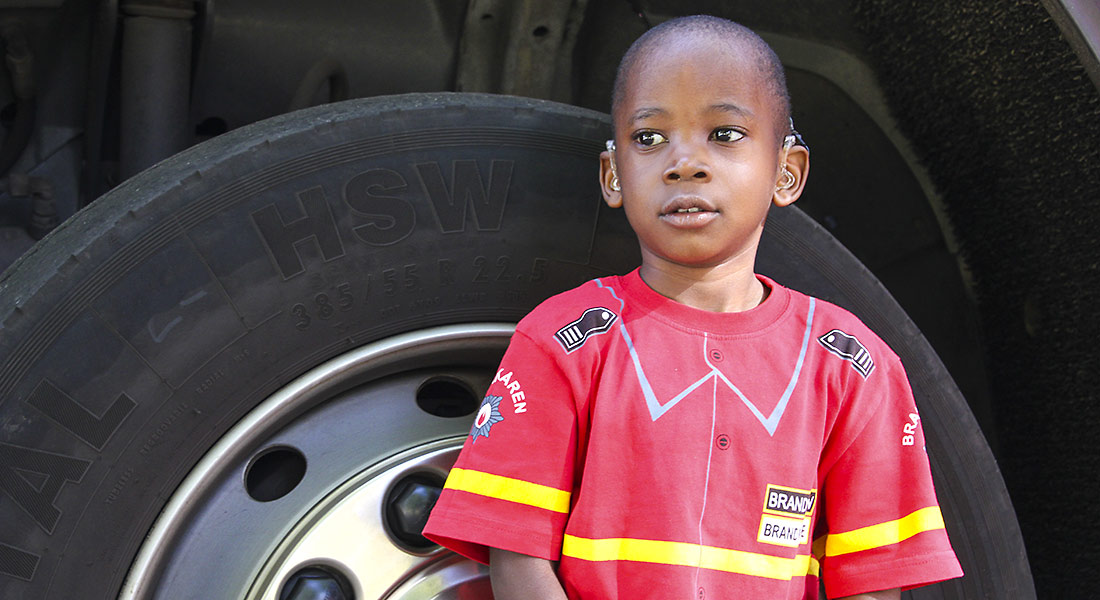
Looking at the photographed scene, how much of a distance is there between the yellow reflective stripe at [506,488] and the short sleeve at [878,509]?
0.37m

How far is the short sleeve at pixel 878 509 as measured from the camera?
46.1 inches

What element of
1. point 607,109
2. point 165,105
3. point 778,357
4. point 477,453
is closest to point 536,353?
point 477,453

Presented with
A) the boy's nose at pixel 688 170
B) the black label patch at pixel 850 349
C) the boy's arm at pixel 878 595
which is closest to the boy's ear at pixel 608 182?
the boy's nose at pixel 688 170

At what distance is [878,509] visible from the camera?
46.6 inches

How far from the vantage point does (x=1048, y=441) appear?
1.79 meters

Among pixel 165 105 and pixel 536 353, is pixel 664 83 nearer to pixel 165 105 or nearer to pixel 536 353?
pixel 536 353

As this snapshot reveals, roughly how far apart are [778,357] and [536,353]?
30 cm

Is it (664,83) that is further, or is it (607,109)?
(607,109)

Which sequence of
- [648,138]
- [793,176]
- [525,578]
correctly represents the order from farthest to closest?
1. [793,176]
2. [648,138]
3. [525,578]

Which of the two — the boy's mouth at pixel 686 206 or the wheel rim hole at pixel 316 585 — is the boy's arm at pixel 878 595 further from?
the wheel rim hole at pixel 316 585

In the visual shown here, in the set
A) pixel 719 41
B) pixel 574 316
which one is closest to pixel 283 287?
pixel 574 316

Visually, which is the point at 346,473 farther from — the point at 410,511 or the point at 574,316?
the point at 574,316

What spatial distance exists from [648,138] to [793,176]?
24cm

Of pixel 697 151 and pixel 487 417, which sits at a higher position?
pixel 697 151
